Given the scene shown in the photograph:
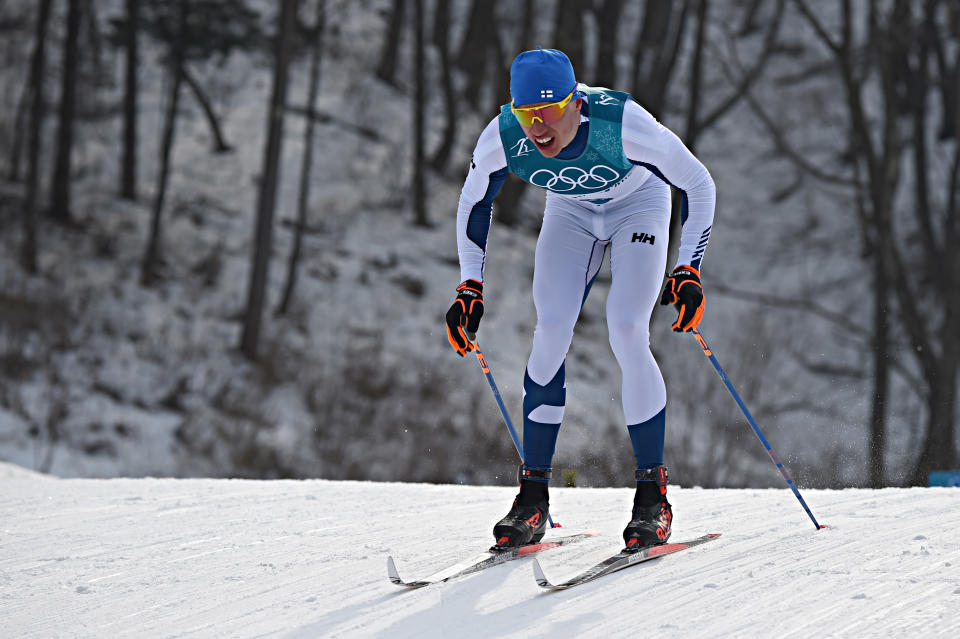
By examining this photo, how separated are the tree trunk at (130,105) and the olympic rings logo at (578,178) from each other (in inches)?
547

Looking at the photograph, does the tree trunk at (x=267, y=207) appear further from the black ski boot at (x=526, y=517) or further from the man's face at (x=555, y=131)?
the man's face at (x=555, y=131)

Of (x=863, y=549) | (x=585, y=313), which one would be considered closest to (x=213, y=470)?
(x=585, y=313)

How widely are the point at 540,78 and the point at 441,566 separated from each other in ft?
5.38

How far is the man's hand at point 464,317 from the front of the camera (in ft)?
11.8

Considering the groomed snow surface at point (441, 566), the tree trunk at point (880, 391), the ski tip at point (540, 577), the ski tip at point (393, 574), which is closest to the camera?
the groomed snow surface at point (441, 566)

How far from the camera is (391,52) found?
21.0 meters

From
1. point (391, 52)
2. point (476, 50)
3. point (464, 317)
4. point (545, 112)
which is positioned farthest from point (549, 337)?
point (476, 50)

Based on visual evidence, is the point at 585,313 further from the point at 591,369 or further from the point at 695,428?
the point at 695,428

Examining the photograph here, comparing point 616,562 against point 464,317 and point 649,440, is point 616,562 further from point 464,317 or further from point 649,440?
point 464,317

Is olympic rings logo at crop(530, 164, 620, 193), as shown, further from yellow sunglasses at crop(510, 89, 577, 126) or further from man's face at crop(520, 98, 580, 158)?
yellow sunglasses at crop(510, 89, 577, 126)

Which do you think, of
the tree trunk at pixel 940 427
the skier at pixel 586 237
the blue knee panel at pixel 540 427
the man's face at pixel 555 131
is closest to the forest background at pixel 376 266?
the tree trunk at pixel 940 427

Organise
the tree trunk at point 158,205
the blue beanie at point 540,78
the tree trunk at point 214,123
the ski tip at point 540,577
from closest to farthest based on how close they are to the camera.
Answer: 1. the ski tip at point 540,577
2. the blue beanie at point 540,78
3. the tree trunk at point 158,205
4. the tree trunk at point 214,123

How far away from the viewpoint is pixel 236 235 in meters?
16.3

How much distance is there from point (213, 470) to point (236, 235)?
595 centimetres
